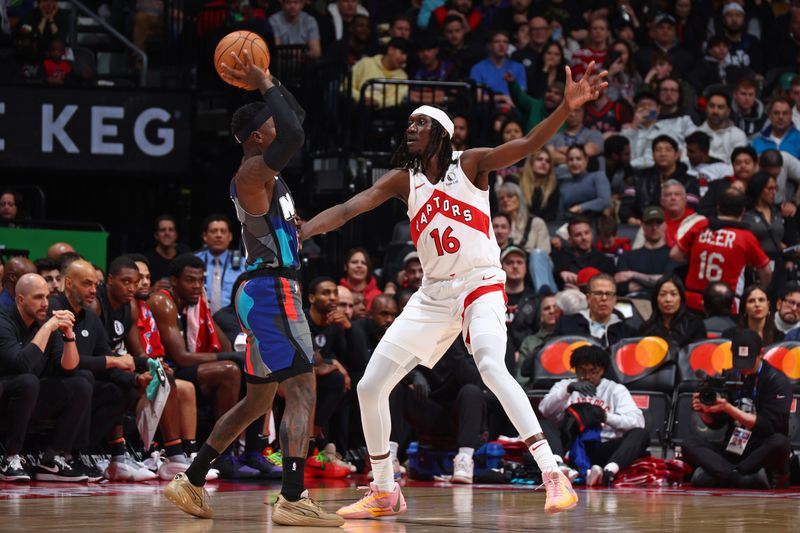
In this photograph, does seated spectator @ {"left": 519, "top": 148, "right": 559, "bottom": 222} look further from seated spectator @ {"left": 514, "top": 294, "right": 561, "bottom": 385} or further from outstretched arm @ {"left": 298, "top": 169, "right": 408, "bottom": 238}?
outstretched arm @ {"left": 298, "top": 169, "right": 408, "bottom": 238}

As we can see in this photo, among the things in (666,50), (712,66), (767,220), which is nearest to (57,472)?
(767,220)

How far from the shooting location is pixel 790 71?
17344 millimetres

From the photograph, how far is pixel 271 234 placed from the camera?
23.4ft

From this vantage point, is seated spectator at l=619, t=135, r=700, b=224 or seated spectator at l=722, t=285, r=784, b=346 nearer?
seated spectator at l=722, t=285, r=784, b=346

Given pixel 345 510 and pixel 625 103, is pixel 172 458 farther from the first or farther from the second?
pixel 625 103

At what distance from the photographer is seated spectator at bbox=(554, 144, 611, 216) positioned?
14.7 m

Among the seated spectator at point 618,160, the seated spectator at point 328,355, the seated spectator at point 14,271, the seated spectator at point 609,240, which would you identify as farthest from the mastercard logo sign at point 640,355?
the seated spectator at point 14,271

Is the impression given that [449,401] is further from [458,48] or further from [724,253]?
[458,48]

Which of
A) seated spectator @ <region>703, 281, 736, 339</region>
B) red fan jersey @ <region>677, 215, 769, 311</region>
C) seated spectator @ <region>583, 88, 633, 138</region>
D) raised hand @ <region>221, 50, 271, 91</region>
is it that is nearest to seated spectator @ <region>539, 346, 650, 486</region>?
seated spectator @ <region>703, 281, 736, 339</region>

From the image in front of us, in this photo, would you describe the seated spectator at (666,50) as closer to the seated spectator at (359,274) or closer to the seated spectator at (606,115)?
the seated spectator at (606,115)

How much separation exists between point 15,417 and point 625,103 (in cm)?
921

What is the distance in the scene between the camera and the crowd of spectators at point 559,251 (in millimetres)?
10438

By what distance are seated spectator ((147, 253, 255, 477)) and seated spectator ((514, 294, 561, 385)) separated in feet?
8.47

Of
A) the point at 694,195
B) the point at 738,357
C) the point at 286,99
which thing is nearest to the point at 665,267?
the point at 694,195
